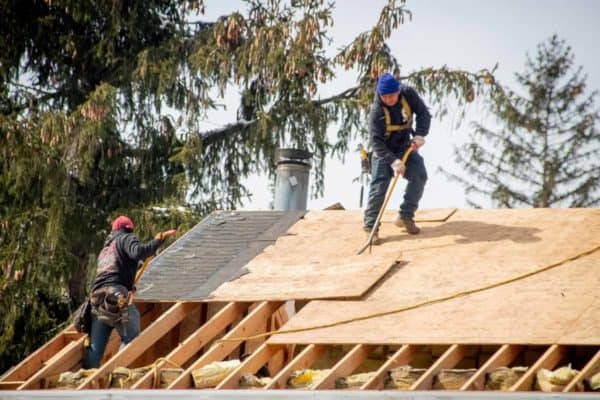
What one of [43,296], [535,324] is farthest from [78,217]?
[535,324]

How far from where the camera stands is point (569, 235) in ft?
30.9

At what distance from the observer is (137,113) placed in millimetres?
17656

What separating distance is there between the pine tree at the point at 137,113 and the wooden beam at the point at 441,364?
8.91 meters

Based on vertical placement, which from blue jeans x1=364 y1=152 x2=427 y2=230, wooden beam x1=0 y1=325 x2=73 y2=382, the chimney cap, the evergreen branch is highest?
the evergreen branch

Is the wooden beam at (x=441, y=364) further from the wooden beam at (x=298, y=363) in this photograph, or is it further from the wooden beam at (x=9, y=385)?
the wooden beam at (x=9, y=385)

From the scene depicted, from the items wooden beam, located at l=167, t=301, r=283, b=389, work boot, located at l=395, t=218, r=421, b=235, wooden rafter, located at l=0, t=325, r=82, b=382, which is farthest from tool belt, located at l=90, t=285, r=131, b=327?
work boot, located at l=395, t=218, r=421, b=235

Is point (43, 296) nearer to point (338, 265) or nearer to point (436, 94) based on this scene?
point (436, 94)

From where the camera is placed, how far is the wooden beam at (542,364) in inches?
275

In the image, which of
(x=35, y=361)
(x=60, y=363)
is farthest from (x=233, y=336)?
(x=35, y=361)

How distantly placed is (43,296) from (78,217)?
135 cm

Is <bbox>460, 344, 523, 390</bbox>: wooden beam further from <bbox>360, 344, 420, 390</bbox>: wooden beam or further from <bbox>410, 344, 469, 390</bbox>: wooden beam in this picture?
<bbox>360, 344, 420, 390</bbox>: wooden beam

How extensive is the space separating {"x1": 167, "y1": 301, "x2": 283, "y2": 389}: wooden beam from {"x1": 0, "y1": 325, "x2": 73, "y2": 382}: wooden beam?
142 centimetres

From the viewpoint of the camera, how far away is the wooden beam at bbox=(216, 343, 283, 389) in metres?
7.77

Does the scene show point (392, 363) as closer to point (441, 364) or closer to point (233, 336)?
point (441, 364)
